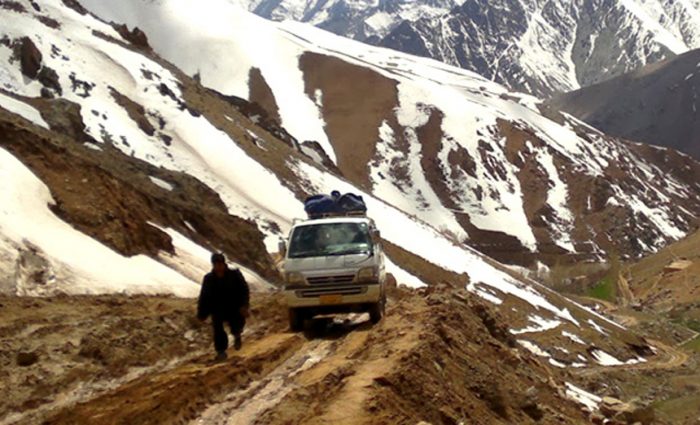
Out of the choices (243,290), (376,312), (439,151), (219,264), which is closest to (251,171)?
(376,312)

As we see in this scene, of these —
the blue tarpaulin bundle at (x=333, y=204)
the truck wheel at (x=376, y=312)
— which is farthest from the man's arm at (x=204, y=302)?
the blue tarpaulin bundle at (x=333, y=204)

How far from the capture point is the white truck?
18234 mm

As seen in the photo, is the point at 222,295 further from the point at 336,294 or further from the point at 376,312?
the point at 376,312

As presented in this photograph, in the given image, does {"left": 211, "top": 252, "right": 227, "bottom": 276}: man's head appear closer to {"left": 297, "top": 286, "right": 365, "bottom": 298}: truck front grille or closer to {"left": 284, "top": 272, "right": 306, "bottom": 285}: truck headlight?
{"left": 284, "top": 272, "right": 306, "bottom": 285}: truck headlight

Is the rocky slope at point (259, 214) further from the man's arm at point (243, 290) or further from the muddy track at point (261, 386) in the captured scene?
the man's arm at point (243, 290)

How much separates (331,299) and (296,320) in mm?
1195

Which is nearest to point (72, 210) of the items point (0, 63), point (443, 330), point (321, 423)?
point (443, 330)

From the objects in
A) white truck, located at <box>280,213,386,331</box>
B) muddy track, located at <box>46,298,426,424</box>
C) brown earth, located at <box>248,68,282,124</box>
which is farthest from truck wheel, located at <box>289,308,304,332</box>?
brown earth, located at <box>248,68,282,124</box>

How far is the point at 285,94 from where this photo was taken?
180125mm

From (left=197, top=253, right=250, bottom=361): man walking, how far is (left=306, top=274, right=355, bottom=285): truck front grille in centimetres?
215

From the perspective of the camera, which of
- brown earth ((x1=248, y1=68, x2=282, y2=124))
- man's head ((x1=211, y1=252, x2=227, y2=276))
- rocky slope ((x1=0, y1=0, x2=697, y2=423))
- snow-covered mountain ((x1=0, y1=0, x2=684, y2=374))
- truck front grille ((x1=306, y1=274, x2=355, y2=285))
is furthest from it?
brown earth ((x1=248, y1=68, x2=282, y2=124))

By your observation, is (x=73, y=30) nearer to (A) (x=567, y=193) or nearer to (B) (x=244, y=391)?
(B) (x=244, y=391)

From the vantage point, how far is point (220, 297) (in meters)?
16.1

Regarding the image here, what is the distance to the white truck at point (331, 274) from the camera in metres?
18.2
